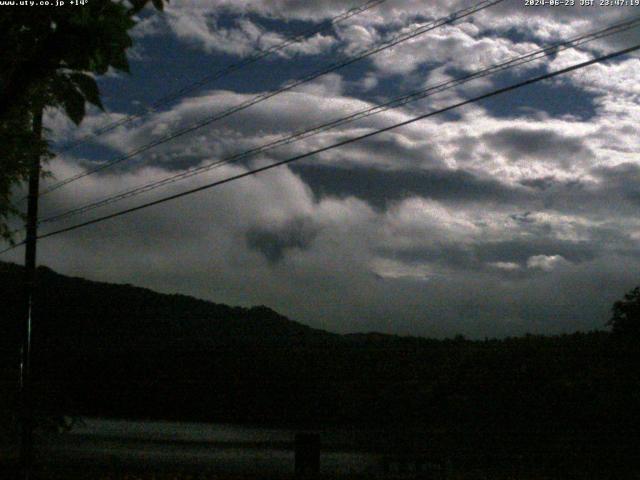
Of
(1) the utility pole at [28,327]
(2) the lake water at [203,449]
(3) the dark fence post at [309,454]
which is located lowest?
(2) the lake water at [203,449]

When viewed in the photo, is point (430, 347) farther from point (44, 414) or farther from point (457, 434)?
point (44, 414)

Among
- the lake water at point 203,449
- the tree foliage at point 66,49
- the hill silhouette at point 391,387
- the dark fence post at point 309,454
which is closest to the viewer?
the tree foliage at point 66,49

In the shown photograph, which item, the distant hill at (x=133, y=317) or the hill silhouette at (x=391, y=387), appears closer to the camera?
the hill silhouette at (x=391, y=387)

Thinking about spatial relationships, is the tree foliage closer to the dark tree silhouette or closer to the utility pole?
the utility pole

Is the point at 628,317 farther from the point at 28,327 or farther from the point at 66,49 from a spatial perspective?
the point at 66,49

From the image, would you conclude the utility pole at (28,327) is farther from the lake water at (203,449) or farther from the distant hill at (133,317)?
the distant hill at (133,317)

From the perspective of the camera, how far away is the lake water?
20453 millimetres

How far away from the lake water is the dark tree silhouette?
1004 cm

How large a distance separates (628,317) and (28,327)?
19.7m

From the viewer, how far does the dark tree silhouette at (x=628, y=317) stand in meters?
25.6

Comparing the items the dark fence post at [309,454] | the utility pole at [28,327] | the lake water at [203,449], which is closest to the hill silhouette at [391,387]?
the utility pole at [28,327]

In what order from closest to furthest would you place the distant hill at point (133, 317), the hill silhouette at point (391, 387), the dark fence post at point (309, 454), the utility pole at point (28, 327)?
the dark fence post at point (309, 454) → the utility pole at point (28, 327) → the hill silhouette at point (391, 387) → the distant hill at point (133, 317)

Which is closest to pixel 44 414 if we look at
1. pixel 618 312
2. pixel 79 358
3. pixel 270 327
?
pixel 618 312

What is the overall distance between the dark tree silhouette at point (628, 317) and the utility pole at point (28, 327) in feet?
63.1
